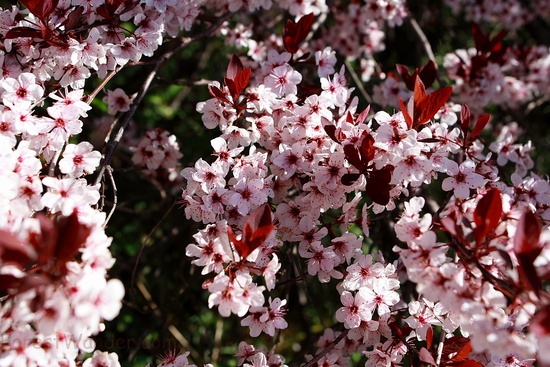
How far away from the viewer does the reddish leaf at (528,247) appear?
107 cm

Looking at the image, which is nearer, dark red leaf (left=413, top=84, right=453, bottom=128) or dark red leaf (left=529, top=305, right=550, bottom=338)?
dark red leaf (left=529, top=305, right=550, bottom=338)

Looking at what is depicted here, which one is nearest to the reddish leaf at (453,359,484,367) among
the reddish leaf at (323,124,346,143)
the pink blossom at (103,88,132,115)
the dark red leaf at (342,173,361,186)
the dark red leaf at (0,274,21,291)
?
the dark red leaf at (342,173,361,186)

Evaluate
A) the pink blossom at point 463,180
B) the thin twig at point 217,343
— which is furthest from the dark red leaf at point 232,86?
the thin twig at point 217,343

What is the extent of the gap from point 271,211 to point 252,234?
15 centimetres

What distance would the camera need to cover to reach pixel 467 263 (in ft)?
3.82

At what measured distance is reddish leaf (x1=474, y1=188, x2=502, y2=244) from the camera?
3.79ft

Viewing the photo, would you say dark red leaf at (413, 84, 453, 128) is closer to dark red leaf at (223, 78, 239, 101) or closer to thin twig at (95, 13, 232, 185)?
dark red leaf at (223, 78, 239, 101)

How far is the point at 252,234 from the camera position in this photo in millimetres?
1236

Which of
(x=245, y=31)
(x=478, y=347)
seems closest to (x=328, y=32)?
(x=245, y=31)

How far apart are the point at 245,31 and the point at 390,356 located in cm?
139

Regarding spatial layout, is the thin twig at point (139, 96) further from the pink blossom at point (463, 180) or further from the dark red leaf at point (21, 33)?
the pink blossom at point (463, 180)

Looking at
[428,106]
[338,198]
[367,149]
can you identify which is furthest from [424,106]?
[338,198]

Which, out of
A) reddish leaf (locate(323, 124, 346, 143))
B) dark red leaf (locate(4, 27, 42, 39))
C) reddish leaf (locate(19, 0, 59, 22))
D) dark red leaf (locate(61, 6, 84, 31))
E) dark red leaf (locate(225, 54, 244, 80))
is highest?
reddish leaf (locate(19, 0, 59, 22))

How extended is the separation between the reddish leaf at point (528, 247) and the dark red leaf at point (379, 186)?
32 centimetres
